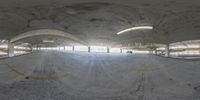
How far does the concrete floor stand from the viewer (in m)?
1.06

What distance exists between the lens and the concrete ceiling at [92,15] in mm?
1276

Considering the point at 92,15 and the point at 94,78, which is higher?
the point at 92,15

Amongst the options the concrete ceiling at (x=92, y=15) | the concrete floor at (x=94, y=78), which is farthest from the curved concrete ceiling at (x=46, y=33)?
the concrete floor at (x=94, y=78)

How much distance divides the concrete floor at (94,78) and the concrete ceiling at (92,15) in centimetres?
25

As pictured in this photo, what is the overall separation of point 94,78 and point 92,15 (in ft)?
1.80

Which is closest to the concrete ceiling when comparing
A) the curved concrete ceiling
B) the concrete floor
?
the curved concrete ceiling

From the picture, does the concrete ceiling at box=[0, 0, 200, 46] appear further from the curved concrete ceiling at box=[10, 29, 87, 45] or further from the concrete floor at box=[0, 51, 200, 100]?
the concrete floor at box=[0, 51, 200, 100]

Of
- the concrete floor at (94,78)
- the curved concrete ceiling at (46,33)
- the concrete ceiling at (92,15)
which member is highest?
the concrete ceiling at (92,15)

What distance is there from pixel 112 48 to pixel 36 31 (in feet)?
3.04

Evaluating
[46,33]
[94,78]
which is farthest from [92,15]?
[94,78]

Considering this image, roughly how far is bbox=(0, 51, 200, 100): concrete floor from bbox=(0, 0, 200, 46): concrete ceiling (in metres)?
0.25

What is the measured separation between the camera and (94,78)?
4.18 feet

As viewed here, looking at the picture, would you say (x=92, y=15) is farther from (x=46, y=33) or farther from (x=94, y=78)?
(x=94, y=78)

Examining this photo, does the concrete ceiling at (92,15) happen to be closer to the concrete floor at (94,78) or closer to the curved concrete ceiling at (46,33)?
the curved concrete ceiling at (46,33)
